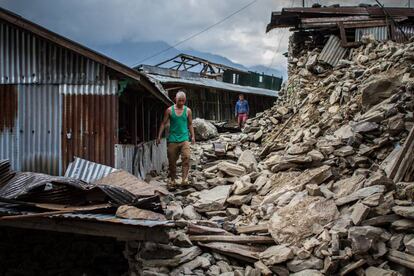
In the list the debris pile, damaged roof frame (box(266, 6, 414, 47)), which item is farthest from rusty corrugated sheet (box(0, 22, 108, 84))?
damaged roof frame (box(266, 6, 414, 47))

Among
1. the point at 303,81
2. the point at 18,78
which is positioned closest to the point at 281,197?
the point at 18,78

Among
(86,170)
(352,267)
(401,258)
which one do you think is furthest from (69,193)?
(401,258)

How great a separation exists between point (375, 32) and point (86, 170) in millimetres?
12484

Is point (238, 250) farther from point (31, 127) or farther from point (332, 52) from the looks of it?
point (332, 52)

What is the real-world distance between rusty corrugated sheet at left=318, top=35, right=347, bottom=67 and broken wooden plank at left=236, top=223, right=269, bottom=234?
34.7 feet

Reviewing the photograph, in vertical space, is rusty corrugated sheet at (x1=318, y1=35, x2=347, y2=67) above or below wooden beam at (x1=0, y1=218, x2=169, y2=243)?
above

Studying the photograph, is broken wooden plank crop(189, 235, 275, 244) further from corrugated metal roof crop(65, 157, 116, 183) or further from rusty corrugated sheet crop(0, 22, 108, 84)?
rusty corrugated sheet crop(0, 22, 108, 84)

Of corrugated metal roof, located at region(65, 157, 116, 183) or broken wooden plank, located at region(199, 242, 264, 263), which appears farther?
corrugated metal roof, located at region(65, 157, 116, 183)

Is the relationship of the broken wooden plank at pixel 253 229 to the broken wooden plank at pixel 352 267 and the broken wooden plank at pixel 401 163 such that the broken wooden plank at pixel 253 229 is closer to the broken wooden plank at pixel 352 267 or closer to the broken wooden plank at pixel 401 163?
the broken wooden plank at pixel 352 267

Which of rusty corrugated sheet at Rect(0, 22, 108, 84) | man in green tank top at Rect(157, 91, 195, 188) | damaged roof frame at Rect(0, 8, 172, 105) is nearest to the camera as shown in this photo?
damaged roof frame at Rect(0, 8, 172, 105)

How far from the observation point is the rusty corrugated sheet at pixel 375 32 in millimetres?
14680

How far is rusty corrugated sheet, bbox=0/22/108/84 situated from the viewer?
788 cm

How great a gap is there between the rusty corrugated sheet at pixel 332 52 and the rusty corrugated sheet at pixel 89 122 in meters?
10.2

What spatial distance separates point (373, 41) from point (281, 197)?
9.77 m
